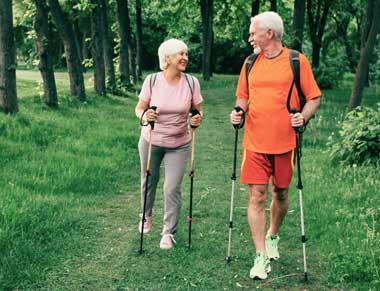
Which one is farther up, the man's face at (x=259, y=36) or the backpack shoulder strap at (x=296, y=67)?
the man's face at (x=259, y=36)

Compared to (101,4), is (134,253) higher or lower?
lower

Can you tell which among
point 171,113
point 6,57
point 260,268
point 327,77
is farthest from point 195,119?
point 327,77

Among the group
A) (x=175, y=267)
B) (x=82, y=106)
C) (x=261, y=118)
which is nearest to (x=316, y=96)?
(x=261, y=118)

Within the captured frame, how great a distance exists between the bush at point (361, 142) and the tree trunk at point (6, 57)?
6.98 m

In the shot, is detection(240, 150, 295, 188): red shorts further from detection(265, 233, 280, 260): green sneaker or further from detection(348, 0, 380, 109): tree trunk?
detection(348, 0, 380, 109): tree trunk

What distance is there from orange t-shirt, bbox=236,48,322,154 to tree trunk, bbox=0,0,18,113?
8.48 m

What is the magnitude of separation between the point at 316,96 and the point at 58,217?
3.43 metres

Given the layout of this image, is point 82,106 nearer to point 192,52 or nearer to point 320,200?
point 320,200

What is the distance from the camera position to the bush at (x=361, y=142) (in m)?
9.77

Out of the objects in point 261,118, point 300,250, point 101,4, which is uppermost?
point 101,4

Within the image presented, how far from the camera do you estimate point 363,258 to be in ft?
18.8

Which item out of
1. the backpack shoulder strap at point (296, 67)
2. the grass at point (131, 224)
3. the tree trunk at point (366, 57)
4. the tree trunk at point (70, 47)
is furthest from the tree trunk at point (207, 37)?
the backpack shoulder strap at point (296, 67)

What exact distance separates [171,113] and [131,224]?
1743 millimetres

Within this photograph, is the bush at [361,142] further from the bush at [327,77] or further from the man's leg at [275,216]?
the bush at [327,77]
